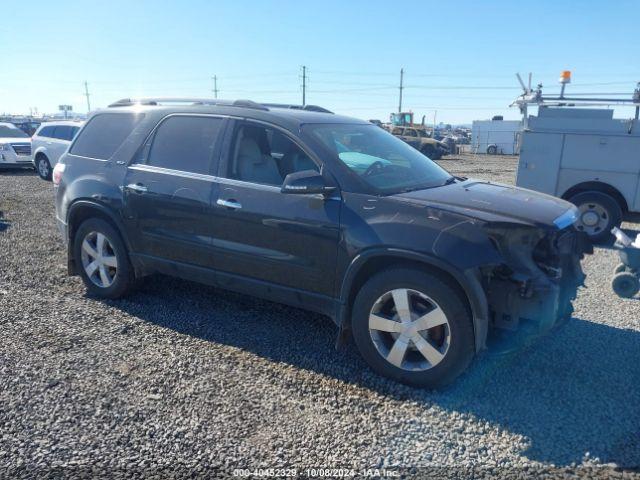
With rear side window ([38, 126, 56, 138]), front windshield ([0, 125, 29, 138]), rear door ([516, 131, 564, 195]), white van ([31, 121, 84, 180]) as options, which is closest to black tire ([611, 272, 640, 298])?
rear door ([516, 131, 564, 195])

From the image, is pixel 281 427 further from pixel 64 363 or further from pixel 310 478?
pixel 64 363

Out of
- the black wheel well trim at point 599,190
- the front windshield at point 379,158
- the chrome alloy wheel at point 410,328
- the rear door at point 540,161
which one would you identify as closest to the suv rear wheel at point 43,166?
the rear door at point 540,161

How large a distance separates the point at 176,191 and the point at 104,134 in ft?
4.30

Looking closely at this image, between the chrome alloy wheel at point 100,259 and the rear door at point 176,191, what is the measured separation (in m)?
0.43

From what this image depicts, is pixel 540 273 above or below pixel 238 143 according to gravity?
below

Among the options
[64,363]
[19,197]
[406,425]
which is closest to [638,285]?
[406,425]

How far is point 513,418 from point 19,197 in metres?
12.5

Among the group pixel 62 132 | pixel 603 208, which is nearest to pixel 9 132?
pixel 62 132

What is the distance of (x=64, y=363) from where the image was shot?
3932 mm

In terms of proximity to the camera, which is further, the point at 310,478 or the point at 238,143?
the point at 238,143

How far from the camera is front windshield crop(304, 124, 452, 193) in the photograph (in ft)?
13.3

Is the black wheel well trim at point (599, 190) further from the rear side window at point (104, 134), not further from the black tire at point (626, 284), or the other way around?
the rear side window at point (104, 134)

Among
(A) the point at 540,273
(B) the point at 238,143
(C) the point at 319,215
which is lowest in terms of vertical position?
(A) the point at 540,273

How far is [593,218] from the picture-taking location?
8.90 meters
